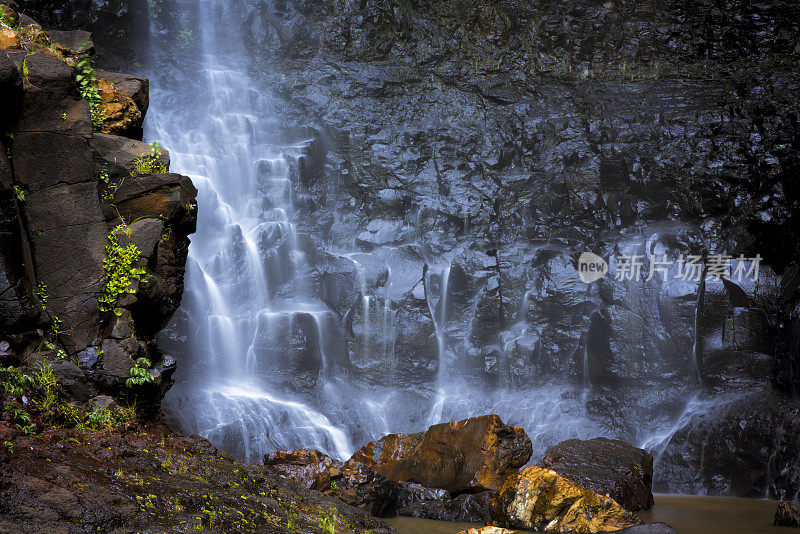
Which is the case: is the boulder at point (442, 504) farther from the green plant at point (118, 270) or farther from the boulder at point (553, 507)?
the green plant at point (118, 270)

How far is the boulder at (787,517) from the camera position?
7297mm

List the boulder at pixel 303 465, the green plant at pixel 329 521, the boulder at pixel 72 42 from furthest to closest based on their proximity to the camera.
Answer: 1. the boulder at pixel 303 465
2. the boulder at pixel 72 42
3. the green plant at pixel 329 521

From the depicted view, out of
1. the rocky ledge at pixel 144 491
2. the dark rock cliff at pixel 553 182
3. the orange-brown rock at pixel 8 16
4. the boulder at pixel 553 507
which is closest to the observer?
the rocky ledge at pixel 144 491

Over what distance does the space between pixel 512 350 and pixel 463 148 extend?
556 cm

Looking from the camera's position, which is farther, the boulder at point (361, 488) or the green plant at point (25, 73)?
the boulder at point (361, 488)

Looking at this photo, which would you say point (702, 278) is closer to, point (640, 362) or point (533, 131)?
point (640, 362)

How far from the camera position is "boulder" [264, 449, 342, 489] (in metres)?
7.75

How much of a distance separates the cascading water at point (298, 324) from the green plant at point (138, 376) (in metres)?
6.51

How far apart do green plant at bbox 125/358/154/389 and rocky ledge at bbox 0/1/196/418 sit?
0.03 ft

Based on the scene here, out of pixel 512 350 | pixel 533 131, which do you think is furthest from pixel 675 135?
pixel 512 350

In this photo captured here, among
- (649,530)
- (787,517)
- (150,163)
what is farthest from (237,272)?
(787,517)

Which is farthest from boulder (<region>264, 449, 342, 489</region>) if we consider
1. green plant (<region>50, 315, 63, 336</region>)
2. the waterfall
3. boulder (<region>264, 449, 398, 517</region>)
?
the waterfall

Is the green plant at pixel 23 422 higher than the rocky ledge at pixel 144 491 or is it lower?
higher

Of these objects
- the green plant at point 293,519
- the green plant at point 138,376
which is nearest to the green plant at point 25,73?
the green plant at point 138,376
